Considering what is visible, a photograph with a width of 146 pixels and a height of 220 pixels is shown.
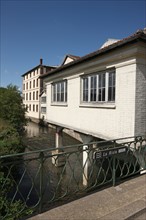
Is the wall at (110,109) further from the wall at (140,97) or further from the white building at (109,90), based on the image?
the wall at (140,97)

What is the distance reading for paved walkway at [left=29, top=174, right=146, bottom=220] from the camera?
8.93 feet

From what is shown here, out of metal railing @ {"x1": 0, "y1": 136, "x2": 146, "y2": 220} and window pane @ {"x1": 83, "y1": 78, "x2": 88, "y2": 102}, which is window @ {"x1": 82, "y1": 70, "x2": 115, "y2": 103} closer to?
window pane @ {"x1": 83, "y1": 78, "x2": 88, "y2": 102}

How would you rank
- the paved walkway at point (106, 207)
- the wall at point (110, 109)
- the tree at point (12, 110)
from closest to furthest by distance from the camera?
the paved walkway at point (106, 207) < the wall at point (110, 109) < the tree at point (12, 110)

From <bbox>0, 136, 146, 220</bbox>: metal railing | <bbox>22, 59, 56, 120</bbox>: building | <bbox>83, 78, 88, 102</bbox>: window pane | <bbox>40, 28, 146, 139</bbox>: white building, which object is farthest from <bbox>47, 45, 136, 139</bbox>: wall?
<bbox>22, 59, 56, 120</bbox>: building

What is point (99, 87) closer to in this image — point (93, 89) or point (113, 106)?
point (93, 89)

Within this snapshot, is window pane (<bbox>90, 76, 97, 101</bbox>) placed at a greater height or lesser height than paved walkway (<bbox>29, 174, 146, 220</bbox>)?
greater

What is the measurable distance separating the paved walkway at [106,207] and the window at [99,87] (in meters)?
3.75

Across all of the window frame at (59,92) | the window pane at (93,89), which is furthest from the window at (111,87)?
the window frame at (59,92)

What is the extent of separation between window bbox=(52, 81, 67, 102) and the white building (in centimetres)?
16

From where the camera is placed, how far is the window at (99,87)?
21.6ft

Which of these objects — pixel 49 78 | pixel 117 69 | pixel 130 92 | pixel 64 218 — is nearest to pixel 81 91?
pixel 117 69

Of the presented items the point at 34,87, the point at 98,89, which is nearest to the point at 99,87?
the point at 98,89

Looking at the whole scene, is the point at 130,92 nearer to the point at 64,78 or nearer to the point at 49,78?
the point at 64,78

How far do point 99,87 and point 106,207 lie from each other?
16.2 ft
